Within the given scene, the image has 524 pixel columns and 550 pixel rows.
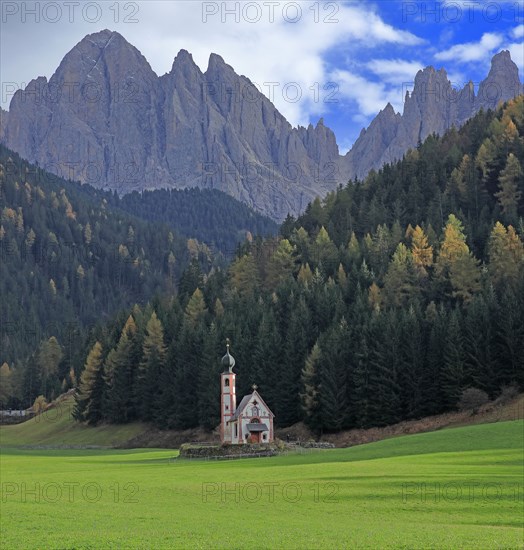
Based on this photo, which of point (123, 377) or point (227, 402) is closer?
point (227, 402)

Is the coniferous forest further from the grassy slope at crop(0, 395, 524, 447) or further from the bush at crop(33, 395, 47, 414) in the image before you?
the bush at crop(33, 395, 47, 414)

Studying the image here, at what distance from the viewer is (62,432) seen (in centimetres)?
12556

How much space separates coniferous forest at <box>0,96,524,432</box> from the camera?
89.2 m

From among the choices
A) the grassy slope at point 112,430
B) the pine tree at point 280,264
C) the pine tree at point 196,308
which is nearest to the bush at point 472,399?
the grassy slope at point 112,430

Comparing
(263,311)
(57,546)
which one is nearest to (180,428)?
(263,311)

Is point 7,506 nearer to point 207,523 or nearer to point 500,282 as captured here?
point 207,523

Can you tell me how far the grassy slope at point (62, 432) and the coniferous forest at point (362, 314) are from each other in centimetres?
313

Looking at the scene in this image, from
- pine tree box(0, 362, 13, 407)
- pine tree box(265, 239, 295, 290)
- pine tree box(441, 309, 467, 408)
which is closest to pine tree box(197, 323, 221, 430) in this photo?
pine tree box(265, 239, 295, 290)

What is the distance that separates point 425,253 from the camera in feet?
380

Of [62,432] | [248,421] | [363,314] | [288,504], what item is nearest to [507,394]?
[363,314]

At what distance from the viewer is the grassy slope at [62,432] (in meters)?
114

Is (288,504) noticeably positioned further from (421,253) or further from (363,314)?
(421,253)

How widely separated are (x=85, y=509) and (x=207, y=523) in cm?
680

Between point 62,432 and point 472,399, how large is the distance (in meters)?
68.5
